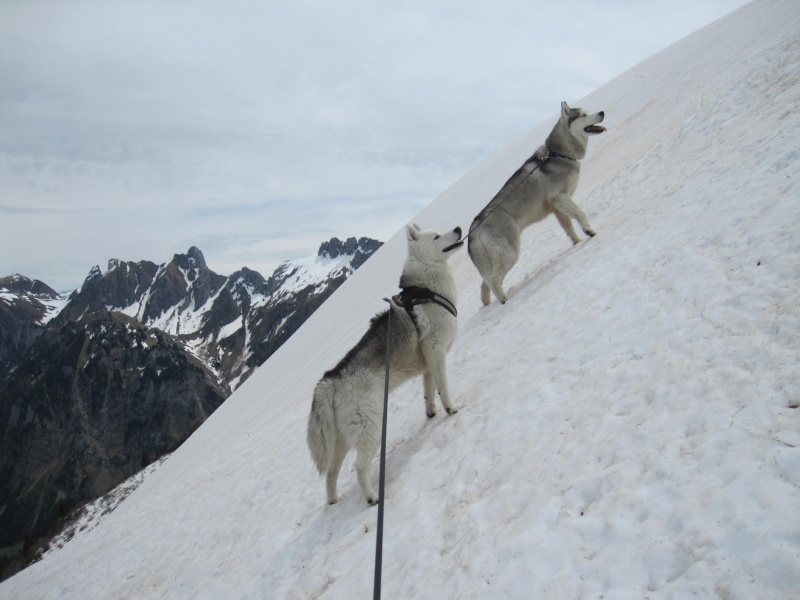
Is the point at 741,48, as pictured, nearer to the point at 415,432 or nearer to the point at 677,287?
the point at 677,287

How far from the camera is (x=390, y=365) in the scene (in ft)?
23.1

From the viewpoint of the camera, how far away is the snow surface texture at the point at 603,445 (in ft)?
10.6

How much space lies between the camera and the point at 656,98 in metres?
25.5

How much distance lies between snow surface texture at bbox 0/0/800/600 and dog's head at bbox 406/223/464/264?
215 centimetres

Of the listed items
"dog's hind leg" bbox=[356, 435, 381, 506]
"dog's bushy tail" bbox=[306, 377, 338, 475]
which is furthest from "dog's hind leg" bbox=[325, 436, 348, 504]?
"dog's hind leg" bbox=[356, 435, 381, 506]

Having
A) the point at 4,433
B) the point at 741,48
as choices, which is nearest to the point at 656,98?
the point at 741,48

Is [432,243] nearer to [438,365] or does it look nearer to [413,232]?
[413,232]

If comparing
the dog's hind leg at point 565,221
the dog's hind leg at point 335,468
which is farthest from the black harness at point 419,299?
the dog's hind leg at point 565,221

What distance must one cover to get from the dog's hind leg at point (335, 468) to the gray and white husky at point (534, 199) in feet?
19.1

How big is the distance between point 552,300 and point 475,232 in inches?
115

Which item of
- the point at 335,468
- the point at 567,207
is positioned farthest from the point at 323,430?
the point at 567,207

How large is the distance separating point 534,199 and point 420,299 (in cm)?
483

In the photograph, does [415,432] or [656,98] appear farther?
[656,98]

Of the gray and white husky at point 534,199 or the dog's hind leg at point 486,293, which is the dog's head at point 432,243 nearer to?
the gray and white husky at point 534,199
